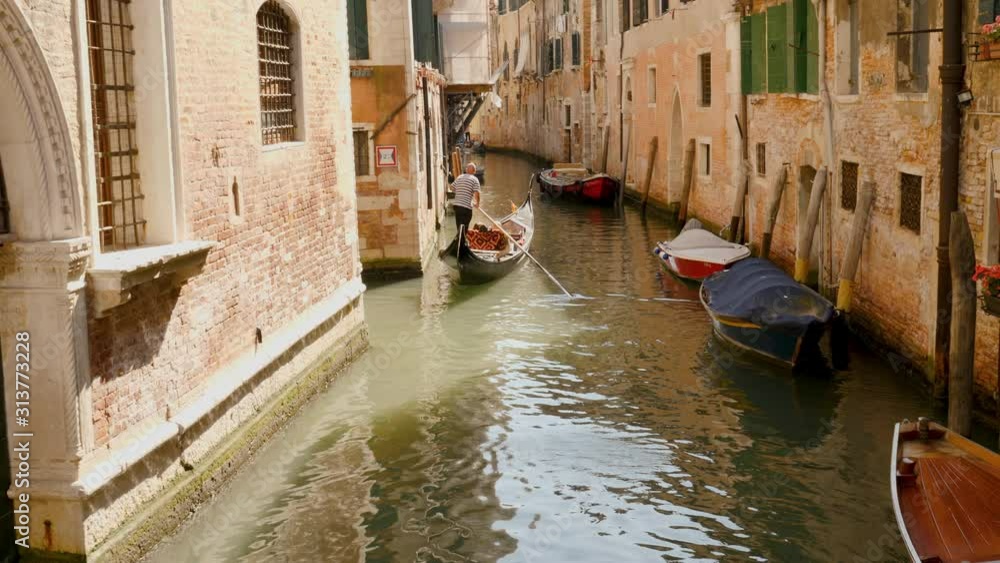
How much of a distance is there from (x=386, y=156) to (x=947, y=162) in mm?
7542

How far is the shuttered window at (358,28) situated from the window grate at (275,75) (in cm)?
529

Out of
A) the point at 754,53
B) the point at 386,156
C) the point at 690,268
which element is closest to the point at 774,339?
the point at 690,268

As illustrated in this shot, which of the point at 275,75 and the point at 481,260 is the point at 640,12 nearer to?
the point at 481,260

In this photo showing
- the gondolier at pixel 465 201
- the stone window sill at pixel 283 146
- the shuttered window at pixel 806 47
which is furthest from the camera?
the gondolier at pixel 465 201

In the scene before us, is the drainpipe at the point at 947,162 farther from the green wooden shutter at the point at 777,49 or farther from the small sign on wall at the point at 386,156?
the small sign on wall at the point at 386,156

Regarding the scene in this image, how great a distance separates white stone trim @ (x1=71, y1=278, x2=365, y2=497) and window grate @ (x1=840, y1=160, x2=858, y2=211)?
4.76m

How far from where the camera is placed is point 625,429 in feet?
25.9

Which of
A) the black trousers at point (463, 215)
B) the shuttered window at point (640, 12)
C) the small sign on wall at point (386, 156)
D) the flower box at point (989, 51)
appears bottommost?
the black trousers at point (463, 215)

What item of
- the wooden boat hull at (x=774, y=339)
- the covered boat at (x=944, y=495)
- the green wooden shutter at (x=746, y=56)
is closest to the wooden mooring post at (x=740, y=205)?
the green wooden shutter at (x=746, y=56)

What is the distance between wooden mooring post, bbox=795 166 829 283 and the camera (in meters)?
11.1

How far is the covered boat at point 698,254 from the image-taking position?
13305mm

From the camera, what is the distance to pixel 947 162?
26.0 feet

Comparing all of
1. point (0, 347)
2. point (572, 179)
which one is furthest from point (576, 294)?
point (572, 179)

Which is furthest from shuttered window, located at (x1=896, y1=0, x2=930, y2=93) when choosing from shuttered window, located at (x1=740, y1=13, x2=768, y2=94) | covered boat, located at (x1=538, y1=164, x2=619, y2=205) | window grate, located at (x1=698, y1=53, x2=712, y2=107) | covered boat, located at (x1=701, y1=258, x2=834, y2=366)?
covered boat, located at (x1=538, y1=164, x2=619, y2=205)
